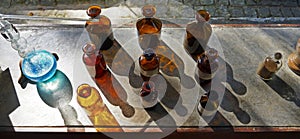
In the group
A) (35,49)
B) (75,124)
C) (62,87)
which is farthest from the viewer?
(35,49)

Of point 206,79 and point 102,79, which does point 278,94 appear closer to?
point 206,79

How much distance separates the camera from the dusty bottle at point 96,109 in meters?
1.17

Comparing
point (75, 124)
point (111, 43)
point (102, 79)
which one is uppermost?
point (111, 43)

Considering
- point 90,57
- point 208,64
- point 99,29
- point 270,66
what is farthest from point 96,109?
point 270,66

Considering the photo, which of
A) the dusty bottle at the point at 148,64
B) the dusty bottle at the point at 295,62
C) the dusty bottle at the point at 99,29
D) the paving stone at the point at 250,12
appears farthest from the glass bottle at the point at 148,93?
the paving stone at the point at 250,12

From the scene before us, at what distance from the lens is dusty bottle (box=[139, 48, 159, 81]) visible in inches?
A: 47.5

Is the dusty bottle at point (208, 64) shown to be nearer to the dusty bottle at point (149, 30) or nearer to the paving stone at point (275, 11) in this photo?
the dusty bottle at point (149, 30)

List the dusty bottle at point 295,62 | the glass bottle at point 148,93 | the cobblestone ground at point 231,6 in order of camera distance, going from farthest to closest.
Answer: the cobblestone ground at point 231,6
the dusty bottle at point 295,62
the glass bottle at point 148,93

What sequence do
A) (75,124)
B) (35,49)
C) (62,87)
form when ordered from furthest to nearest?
(35,49)
(62,87)
(75,124)

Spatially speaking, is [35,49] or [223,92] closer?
[223,92]

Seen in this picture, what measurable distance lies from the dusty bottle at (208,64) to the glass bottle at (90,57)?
0.44 meters

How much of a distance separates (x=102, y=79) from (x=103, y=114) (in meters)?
0.17

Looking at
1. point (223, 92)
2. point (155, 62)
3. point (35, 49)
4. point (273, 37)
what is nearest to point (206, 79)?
point (223, 92)

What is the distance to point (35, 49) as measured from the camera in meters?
1.41
